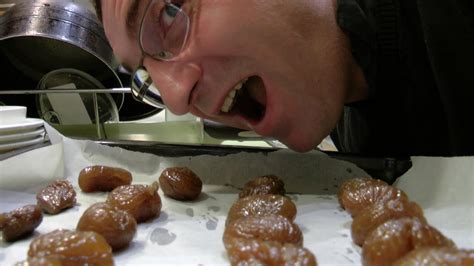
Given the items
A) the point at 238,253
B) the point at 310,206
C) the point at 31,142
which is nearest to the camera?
the point at 238,253

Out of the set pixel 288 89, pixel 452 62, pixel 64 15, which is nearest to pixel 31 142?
pixel 64 15

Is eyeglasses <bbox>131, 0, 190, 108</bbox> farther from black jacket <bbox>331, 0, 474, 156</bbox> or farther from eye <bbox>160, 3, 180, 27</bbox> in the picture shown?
black jacket <bbox>331, 0, 474, 156</bbox>

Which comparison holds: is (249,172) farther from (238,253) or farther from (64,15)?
(64,15)

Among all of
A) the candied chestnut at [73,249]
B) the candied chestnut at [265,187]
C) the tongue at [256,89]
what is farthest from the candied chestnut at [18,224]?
the tongue at [256,89]

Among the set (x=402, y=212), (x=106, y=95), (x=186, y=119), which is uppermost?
(x=402, y=212)

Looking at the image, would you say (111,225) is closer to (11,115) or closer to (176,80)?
(176,80)

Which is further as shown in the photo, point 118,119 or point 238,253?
point 118,119

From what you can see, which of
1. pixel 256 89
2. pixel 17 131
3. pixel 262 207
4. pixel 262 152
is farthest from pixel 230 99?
pixel 17 131
